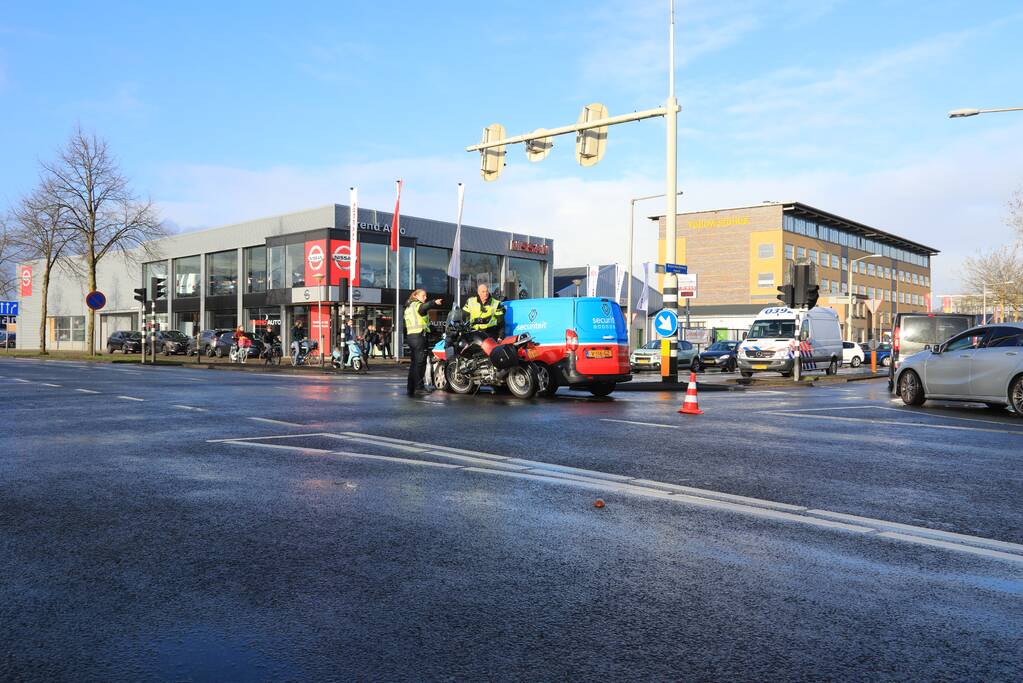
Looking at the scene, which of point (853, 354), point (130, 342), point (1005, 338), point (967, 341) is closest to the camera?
point (1005, 338)

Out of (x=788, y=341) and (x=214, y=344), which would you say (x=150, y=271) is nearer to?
(x=214, y=344)

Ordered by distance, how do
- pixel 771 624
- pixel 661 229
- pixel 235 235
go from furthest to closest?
pixel 661 229, pixel 235 235, pixel 771 624

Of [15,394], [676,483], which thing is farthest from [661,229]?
[676,483]

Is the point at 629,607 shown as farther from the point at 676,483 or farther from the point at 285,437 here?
the point at 285,437

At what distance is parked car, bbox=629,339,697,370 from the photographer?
34.1 metres

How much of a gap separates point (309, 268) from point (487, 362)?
107ft

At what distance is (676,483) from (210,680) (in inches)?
174

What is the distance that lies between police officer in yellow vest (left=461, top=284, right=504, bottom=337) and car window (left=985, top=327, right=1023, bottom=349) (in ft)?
28.2

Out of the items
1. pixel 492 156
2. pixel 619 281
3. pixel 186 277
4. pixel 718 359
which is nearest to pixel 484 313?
pixel 492 156

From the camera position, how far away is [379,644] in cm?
323

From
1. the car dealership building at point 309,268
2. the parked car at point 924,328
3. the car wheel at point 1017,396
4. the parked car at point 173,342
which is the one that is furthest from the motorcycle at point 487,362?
the parked car at point 173,342

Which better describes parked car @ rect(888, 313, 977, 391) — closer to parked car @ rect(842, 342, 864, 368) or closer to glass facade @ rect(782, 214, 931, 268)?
parked car @ rect(842, 342, 864, 368)

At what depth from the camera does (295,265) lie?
157 ft

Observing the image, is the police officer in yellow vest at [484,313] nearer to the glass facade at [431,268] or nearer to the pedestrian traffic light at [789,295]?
the pedestrian traffic light at [789,295]
